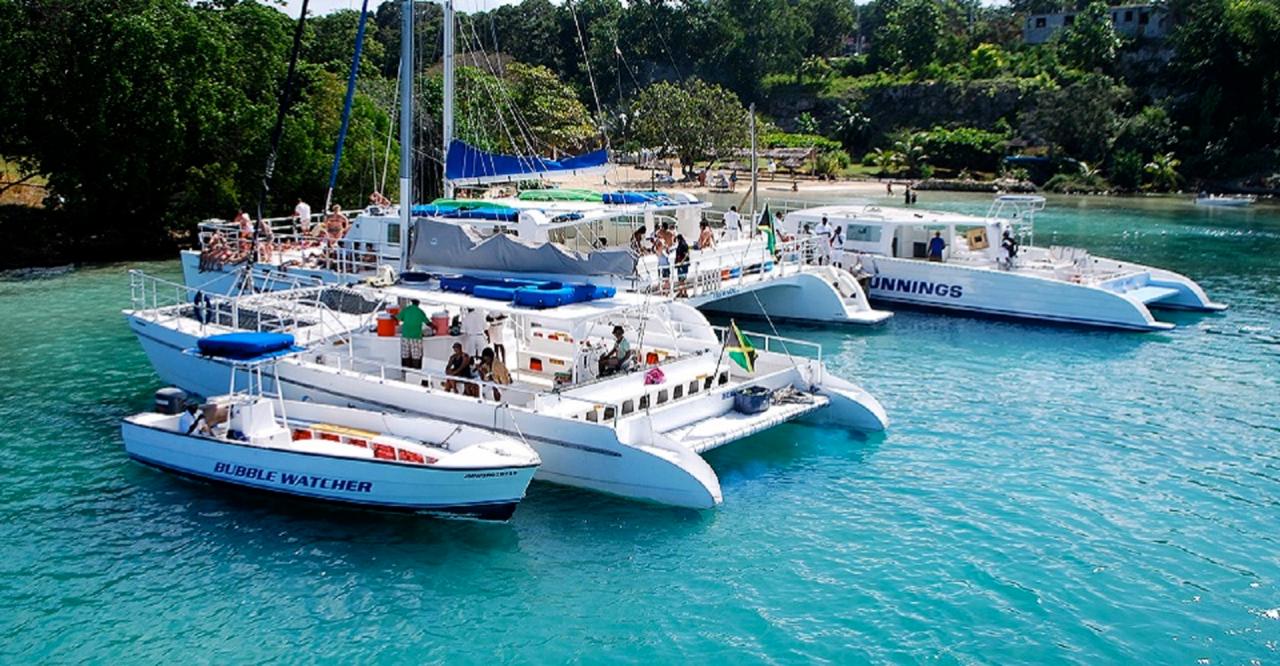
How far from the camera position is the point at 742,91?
4636 inches

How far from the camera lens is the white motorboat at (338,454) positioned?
16.9 m

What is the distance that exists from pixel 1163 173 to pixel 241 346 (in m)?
84.2

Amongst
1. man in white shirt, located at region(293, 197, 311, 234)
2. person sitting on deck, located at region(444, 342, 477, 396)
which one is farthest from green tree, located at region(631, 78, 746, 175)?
person sitting on deck, located at region(444, 342, 477, 396)

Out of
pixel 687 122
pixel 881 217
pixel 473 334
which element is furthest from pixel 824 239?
pixel 687 122

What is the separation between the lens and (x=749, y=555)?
16.6m

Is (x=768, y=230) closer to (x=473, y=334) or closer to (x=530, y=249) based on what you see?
(x=530, y=249)

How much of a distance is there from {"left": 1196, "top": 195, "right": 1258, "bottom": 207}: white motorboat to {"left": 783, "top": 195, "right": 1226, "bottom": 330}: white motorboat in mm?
44332

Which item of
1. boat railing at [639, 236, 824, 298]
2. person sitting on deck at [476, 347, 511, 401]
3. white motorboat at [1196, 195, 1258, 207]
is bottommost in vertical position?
person sitting on deck at [476, 347, 511, 401]

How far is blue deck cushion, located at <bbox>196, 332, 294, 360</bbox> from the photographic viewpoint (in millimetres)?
18547

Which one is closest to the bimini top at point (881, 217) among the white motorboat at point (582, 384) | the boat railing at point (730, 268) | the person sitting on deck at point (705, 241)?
the boat railing at point (730, 268)

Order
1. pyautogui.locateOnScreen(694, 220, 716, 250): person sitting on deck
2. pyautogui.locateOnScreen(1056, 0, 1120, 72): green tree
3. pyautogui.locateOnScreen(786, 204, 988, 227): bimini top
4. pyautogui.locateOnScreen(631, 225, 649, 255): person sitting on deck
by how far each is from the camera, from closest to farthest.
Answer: pyautogui.locateOnScreen(631, 225, 649, 255): person sitting on deck → pyautogui.locateOnScreen(694, 220, 716, 250): person sitting on deck → pyautogui.locateOnScreen(786, 204, 988, 227): bimini top → pyautogui.locateOnScreen(1056, 0, 1120, 72): green tree

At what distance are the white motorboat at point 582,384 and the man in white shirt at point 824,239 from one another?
1473cm

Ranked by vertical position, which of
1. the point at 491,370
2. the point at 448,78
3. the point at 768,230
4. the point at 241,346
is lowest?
the point at 491,370

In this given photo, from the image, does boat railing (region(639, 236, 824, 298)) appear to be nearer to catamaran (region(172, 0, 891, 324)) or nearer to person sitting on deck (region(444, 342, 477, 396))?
catamaran (region(172, 0, 891, 324))
